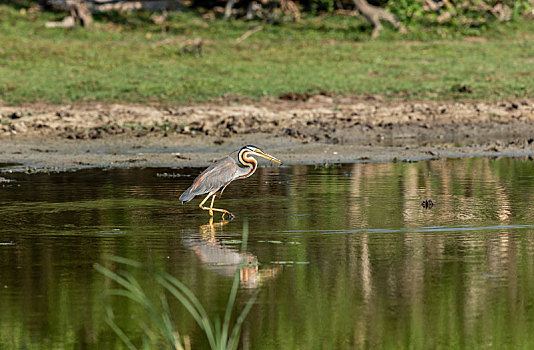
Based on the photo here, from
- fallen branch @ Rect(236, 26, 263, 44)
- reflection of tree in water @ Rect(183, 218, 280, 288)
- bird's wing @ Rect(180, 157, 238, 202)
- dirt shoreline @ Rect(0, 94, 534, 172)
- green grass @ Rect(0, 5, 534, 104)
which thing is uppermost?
Result: fallen branch @ Rect(236, 26, 263, 44)

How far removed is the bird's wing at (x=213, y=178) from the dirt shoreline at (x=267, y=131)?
16.2 ft

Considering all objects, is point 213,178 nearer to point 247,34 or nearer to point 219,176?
point 219,176

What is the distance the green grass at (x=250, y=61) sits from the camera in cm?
2206

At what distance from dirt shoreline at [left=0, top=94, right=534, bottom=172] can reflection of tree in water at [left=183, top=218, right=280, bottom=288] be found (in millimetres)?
6512

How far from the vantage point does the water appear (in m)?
6.90

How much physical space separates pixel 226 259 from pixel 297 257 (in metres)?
0.58

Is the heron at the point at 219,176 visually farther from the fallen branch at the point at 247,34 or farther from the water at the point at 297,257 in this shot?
the fallen branch at the point at 247,34

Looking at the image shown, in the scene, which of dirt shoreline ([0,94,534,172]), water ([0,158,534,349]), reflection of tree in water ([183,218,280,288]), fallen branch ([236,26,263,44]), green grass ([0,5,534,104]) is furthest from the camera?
fallen branch ([236,26,263,44])

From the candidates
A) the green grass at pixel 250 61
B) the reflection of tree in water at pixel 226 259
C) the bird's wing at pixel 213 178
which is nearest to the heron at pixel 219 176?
the bird's wing at pixel 213 178

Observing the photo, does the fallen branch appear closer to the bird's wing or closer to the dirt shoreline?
the dirt shoreline

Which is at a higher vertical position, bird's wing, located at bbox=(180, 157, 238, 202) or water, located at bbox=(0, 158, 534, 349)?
bird's wing, located at bbox=(180, 157, 238, 202)

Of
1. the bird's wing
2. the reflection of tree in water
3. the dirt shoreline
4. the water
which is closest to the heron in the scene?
the bird's wing

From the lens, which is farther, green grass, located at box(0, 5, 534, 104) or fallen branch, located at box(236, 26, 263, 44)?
fallen branch, located at box(236, 26, 263, 44)

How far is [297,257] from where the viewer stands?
29.6 feet
